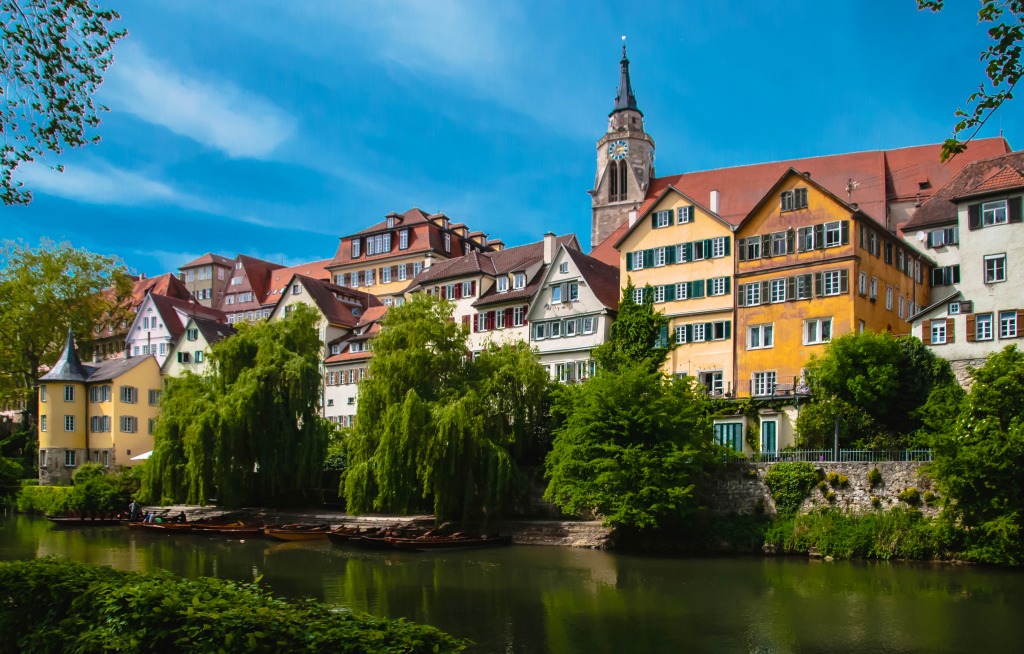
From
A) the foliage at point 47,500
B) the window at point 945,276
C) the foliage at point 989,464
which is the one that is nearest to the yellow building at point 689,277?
the window at point 945,276

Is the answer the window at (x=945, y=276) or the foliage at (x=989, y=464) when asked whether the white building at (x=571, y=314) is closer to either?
the window at (x=945, y=276)

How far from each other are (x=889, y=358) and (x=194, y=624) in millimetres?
35881

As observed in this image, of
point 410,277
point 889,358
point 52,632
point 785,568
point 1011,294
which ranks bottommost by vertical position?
point 785,568

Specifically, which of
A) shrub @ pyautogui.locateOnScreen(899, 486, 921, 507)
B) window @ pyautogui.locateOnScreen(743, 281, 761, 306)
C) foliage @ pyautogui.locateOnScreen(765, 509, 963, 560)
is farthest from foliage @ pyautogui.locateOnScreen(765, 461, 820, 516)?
window @ pyautogui.locateOnScreen(743, 281, 761, 306)

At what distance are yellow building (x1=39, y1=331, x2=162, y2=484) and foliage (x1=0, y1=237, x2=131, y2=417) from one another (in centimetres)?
567

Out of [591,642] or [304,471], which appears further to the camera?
[304,471]

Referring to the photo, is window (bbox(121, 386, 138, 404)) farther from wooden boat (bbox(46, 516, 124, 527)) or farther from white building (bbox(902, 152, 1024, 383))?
white building (bbox(902, 152, 1024, 383))

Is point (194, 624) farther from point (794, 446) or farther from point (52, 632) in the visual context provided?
point (794, 446)

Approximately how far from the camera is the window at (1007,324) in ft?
131

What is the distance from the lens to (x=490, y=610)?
24.4 m

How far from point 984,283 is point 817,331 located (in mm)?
7433

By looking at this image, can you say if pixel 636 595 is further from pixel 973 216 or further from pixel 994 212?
pixel 994 212

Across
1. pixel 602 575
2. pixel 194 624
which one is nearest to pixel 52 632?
pixel 194 624

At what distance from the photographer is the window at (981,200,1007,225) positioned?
135 ft
